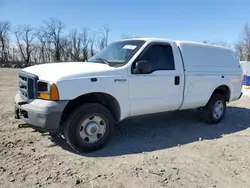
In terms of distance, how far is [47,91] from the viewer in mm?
3625

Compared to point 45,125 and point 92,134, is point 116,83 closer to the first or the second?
point 92,134

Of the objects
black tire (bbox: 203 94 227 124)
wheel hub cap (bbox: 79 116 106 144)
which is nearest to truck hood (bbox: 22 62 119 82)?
wheel hub cap (bbox: 79 116 106 144)

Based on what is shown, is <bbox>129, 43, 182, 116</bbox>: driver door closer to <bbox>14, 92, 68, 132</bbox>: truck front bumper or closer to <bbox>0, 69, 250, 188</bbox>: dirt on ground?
<bbox>0, 69, 250, 188</bbox>: dirt on ground

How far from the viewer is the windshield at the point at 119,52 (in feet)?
14.7

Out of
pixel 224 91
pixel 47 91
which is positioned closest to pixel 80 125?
pixel 47 91

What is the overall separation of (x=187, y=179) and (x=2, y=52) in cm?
8263

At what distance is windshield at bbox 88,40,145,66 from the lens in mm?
4477

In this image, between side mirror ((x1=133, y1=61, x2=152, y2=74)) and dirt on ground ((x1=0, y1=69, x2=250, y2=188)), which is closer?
dirt on ground ((x1=0, y1=69, x2=250, y2=188))

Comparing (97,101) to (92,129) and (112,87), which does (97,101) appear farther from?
(92,129)

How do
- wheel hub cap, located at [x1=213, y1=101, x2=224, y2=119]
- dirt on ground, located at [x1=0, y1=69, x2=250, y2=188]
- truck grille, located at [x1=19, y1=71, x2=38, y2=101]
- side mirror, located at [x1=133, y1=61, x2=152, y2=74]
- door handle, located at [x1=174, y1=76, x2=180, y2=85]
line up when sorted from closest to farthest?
dirt on ground, located at [x1=0, y1=69, x2=250, y2=188], truck grille, located at [x1=19, y1=71, x2=38, y2=101], side mirror, located at [x1=133, y1=61, x2=152, y2=74], door handle, located at [x1=174, y1=76, x2=180, y2=85], wheel hub cap, located at [x1=213, y1=101, x2=224, y2=119]

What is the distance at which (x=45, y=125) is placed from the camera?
363 centimetres

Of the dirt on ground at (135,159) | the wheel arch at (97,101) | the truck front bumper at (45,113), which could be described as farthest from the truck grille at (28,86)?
the dirt on ground at (135,159)

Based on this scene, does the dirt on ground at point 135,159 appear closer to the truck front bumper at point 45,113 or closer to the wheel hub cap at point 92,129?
the wheel hub cap at point 92,129

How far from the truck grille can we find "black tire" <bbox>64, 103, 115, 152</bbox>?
722 millimetres
